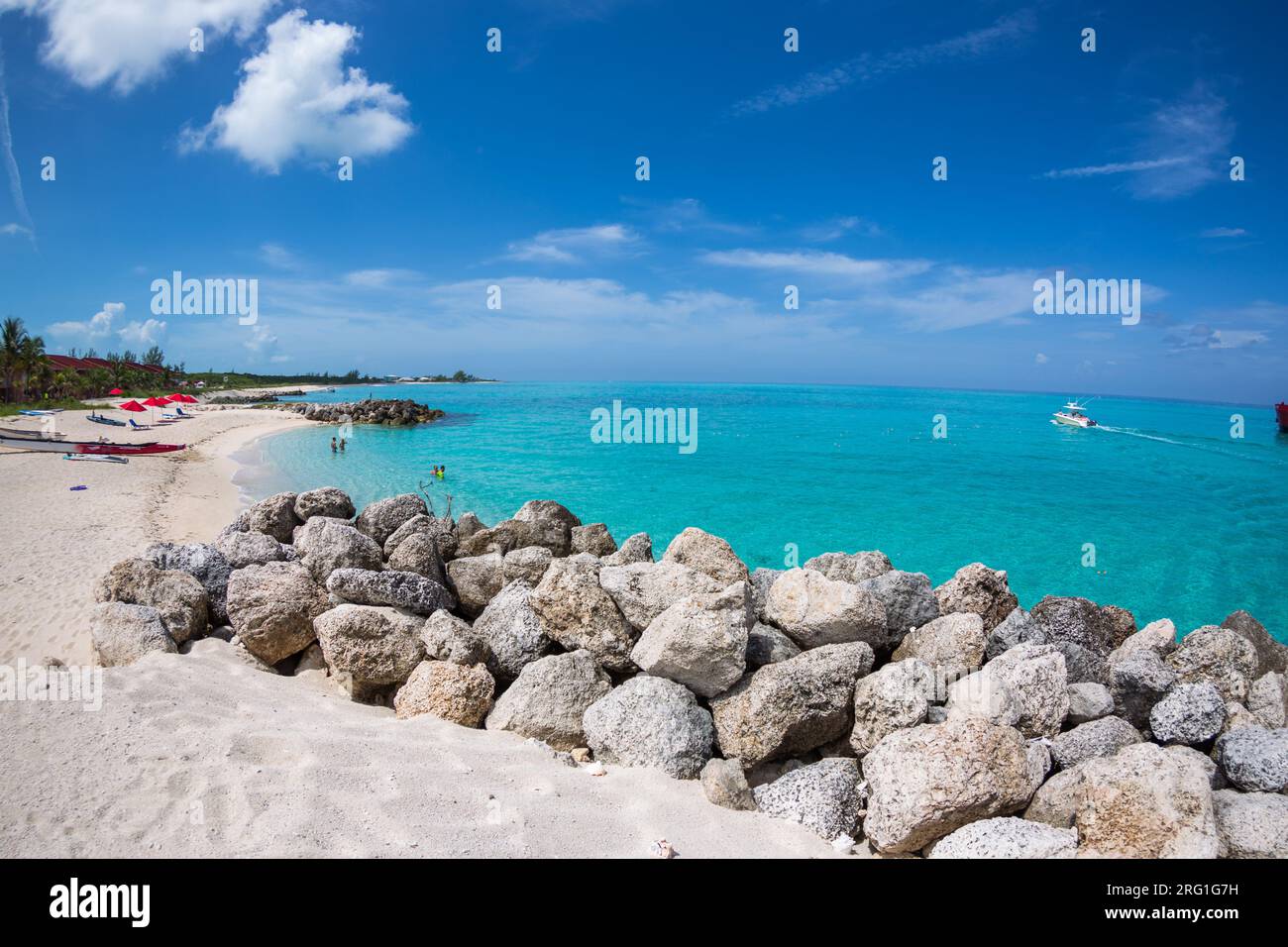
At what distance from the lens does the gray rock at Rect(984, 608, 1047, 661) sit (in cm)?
799

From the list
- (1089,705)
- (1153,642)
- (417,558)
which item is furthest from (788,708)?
(417,558)

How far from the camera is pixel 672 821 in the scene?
5082 millimetres

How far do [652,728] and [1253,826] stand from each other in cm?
449

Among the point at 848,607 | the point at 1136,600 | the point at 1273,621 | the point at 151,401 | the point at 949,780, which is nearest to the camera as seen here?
the point at 949,780

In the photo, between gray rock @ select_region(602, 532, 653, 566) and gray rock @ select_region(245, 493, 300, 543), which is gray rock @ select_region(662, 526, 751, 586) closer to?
gray rock @ select_region(602, 532, 653, 566)

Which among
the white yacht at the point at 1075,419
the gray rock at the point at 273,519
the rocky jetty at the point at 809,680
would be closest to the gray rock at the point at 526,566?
the rocky jetty at the point at 809,680

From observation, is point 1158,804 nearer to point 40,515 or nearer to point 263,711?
point 263,711

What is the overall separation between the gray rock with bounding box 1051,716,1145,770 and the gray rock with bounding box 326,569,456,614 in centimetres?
690

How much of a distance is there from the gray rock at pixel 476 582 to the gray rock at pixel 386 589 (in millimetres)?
894

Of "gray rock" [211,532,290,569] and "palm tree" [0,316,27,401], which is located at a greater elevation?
"palm tree" [0,316,27,401]

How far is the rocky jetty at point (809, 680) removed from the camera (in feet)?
16.0

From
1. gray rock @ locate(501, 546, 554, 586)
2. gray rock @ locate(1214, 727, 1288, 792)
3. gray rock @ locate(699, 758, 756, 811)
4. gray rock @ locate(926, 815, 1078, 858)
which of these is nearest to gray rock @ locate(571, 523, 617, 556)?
gray rock @ locate(501, 546, 554, 586)

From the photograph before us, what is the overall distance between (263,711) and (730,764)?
436cm

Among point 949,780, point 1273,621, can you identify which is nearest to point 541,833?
point 949,780
